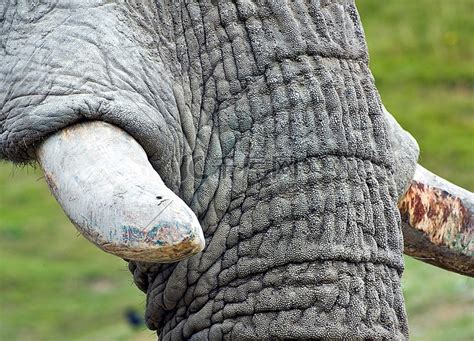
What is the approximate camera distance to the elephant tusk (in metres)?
3.76

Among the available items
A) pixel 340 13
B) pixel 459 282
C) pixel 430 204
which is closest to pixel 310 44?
pixel 340 13

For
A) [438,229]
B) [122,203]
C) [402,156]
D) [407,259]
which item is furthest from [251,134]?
[407,259]

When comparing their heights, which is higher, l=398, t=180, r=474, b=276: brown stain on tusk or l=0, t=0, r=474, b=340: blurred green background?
l=398, t=180, r=474, b=276: brown stain on tusk

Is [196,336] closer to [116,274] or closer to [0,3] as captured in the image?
[0,3]

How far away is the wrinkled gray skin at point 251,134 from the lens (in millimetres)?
2934

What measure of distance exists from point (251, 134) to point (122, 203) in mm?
484

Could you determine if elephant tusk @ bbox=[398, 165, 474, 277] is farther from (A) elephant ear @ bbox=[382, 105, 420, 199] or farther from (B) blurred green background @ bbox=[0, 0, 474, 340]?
(B) blurred green background @ bbox=[0, 0, 474, 340]

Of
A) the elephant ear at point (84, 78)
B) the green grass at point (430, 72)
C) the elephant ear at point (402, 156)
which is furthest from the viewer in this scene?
the green grass at point (430, 72)

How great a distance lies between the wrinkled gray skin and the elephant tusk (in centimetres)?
65

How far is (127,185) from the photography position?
103 inches

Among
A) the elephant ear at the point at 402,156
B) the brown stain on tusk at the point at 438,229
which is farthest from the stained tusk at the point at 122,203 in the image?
the brown stain on tusk at the point at 438,229

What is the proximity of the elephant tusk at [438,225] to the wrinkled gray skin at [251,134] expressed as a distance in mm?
654

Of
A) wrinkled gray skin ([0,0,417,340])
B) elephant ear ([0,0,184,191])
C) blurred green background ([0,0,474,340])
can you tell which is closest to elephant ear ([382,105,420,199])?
wrinkled gray skin ([0,0,417,340])

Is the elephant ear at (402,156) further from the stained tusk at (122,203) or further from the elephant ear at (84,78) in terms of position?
the stained tusk at (122,203)
